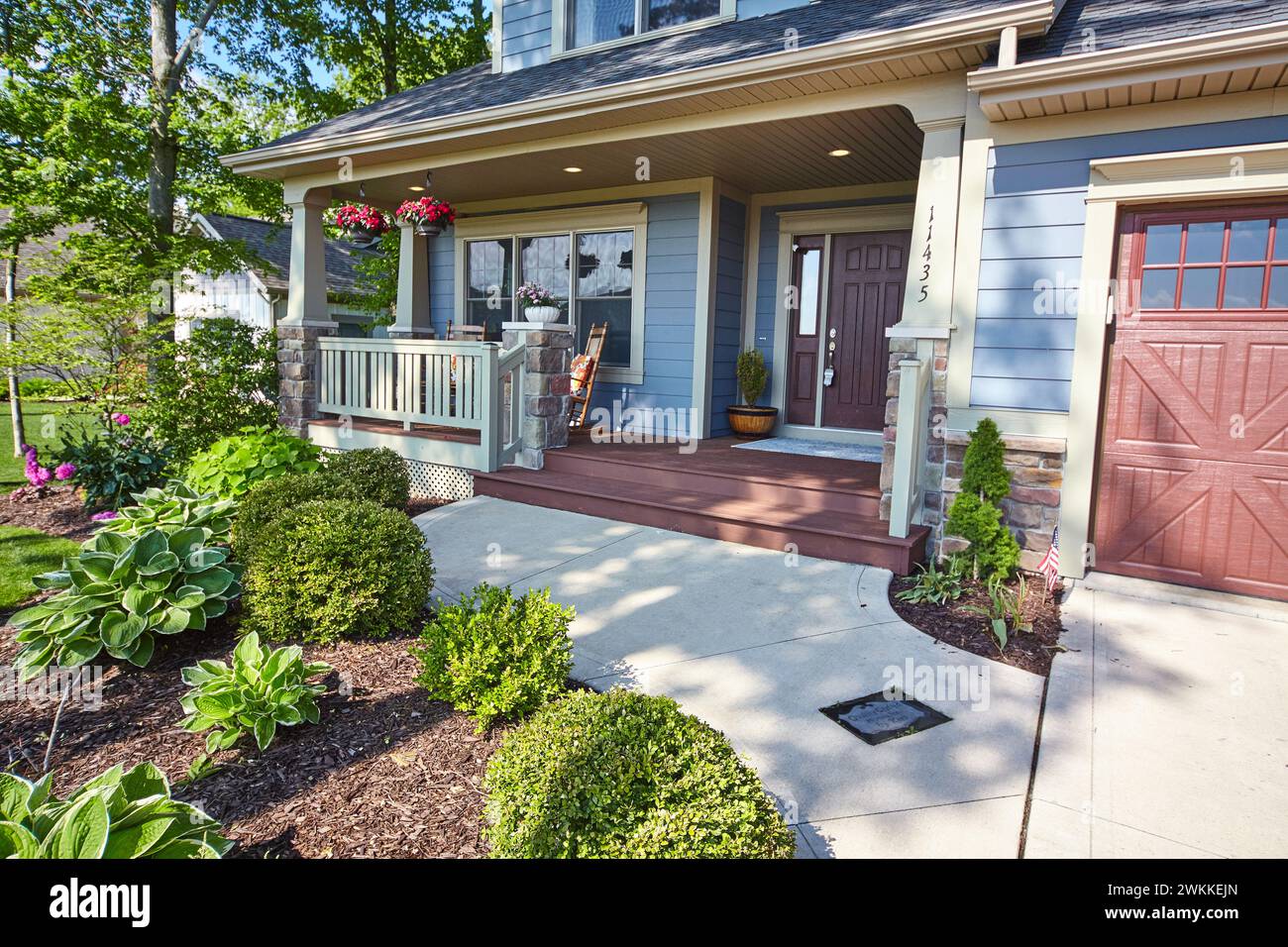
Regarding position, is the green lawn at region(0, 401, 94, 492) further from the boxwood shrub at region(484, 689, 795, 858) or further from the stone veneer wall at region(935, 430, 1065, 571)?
the stone veneer wall at region(935, 430, 1065, 571)

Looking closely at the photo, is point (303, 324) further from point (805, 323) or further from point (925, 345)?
point (925, 345)

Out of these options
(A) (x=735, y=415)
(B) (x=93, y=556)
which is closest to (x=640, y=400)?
(A) (x=735, y=415)

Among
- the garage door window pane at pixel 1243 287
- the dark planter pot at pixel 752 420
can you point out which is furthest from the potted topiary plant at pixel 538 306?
the garage door window pane at pixel 1243 287

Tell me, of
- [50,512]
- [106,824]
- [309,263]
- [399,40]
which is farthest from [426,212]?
[399,40]

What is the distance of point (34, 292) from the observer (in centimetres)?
631

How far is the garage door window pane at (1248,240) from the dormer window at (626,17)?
437 centimetres

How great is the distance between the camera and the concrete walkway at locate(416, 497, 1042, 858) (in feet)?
7.50

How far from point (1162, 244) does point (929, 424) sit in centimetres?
152

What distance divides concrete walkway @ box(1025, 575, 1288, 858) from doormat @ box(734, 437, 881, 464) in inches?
100

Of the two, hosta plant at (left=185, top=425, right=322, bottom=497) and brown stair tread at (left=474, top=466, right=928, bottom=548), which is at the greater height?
hosta plant at (left=185, top=425, right=322, bottom=497)

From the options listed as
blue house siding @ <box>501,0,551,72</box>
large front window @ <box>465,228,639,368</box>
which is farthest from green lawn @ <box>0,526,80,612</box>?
blue house siding @ <box>501,0,551,72</box>

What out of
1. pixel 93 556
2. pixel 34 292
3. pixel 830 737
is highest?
pixel 34 292

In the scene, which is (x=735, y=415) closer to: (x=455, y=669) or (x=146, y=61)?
(x=455, y=669)
